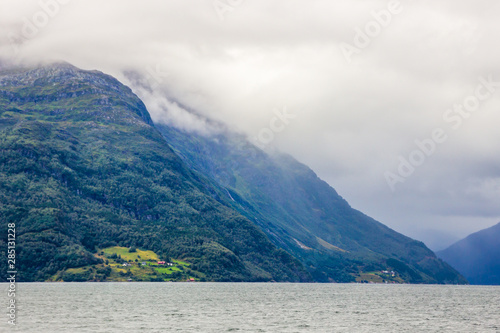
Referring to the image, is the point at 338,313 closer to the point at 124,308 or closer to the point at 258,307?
the point at 258,307

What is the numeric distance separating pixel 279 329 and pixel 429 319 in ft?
179

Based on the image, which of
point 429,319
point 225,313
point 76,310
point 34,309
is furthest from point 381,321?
point 34,309

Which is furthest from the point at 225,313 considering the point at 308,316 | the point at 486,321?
the point at 486,321

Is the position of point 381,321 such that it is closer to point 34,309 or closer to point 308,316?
point 308,316

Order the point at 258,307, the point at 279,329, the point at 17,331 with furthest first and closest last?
the point at 258,307 < the point at 279,329 < the point at 17,331

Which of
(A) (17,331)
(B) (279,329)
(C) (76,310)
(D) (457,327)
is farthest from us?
(C) (76,310)

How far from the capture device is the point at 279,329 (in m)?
110

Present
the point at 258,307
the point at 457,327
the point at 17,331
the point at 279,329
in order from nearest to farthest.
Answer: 1. the point at 17,331
2. the point at 279,329
3. the point at 457,327
4. the point at 258,307

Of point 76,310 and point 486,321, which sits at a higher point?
point 76,310

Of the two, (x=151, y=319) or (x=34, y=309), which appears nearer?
(x=151, y=319)

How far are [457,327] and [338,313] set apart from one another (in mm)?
41124

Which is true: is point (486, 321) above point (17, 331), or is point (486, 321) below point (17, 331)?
below

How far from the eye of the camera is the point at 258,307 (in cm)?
16688

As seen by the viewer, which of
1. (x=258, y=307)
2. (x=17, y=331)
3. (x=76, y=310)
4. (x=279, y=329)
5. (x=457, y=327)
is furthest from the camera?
(x=258, y=307)
